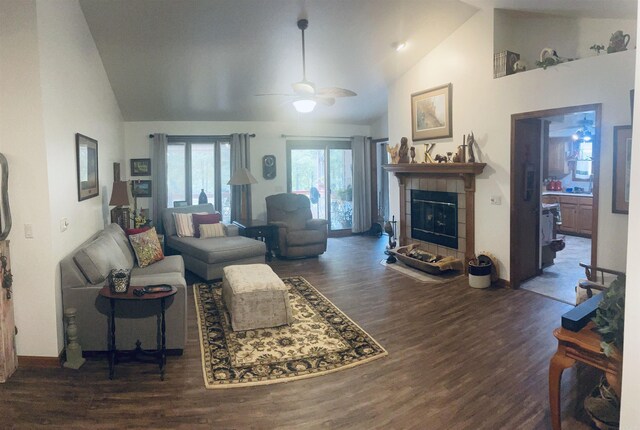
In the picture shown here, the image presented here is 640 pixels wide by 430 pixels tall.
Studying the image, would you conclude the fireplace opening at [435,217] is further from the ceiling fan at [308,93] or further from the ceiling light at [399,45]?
the ceiling fan at [308,93]

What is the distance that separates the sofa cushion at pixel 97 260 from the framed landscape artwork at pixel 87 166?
563 millimetres

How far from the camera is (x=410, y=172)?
6.17 meters

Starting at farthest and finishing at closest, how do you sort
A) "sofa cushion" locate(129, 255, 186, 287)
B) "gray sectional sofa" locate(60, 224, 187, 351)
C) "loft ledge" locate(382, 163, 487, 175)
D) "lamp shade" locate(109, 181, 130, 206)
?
1. "loft ledge" locate(382, 163, 487, 175)
2. "lamp shade" locate(109, 181, 130, 206)
3. "sofa cushion" locate(129, 255, 186, 287)
4. "gray sectional sofa" locate(60, 224, 187, 351)

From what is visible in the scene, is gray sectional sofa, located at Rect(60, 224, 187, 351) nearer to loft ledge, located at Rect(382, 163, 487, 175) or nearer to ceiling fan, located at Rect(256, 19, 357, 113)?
ceiling fan, located at Rect(256, 19, 357, 113)

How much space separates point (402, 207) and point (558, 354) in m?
4.50

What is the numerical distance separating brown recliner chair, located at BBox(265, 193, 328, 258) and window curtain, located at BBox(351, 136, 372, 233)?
1.55m

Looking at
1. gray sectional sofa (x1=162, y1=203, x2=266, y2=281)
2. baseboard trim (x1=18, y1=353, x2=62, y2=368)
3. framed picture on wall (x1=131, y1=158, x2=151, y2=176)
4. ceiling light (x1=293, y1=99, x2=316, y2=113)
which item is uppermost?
ceiling light (x1=293, y1=99, x2=316, y2=113)

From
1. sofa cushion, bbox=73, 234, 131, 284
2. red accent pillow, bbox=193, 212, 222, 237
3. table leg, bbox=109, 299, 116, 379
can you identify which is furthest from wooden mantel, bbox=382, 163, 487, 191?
table leg, bbox=109, 299, 116, 379

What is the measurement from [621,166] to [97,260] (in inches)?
184

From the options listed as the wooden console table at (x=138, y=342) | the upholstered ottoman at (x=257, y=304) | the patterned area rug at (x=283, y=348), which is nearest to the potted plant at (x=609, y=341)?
the patterned area rug at (x=283, y=348)

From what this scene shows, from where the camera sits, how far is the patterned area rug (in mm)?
3008

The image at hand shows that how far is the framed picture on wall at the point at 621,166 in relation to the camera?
3781mm

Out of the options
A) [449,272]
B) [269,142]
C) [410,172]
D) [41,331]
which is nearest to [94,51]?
[41,331]

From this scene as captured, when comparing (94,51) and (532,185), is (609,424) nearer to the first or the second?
(532,185)
